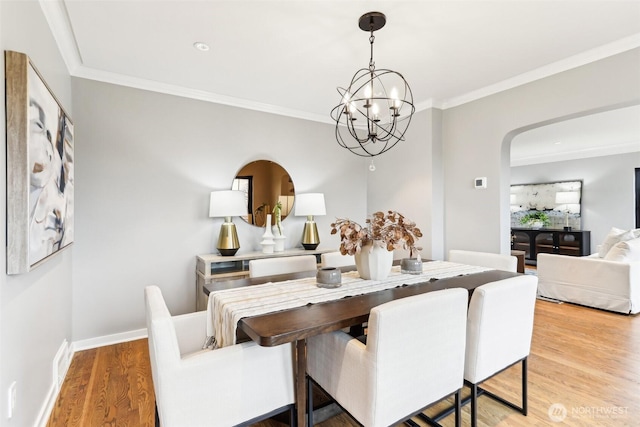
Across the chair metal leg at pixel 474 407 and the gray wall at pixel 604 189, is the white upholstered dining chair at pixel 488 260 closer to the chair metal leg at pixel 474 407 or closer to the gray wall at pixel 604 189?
the chair metal leg at pixel 474 407

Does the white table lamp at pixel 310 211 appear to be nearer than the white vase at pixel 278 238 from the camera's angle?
No

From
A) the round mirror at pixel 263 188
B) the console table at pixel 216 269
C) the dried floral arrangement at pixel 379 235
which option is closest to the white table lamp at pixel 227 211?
the console table at pixel 216 269

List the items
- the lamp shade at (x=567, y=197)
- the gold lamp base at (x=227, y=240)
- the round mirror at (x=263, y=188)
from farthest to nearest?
1. the lamp shade at (x=567, y=197)
2. the round mirror at (x=263, y=188)
3. the gold lamp base at (x=227, y=240)

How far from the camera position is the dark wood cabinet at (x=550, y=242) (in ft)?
21.2

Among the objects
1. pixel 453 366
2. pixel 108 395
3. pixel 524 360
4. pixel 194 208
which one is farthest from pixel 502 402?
pixel 194 208

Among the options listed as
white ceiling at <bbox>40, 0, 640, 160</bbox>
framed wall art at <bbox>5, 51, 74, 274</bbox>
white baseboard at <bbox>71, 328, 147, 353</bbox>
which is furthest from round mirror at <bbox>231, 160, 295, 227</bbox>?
framed wall art at <bbox>5, 51, 74, 274</bbox>

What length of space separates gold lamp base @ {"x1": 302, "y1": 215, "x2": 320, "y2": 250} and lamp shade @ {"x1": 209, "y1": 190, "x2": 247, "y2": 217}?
0.84 meters

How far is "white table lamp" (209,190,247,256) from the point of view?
3.15 meters

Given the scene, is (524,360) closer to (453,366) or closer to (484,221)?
(453,366)

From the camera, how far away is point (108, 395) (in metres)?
2.05

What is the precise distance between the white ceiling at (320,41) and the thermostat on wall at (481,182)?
0.91 m

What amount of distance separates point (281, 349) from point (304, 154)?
288cm

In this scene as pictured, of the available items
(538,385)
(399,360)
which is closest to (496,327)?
(399,360)

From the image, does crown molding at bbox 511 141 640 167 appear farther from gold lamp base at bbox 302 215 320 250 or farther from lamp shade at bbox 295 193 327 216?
gold lamp base at bbox 302 215 320 250
